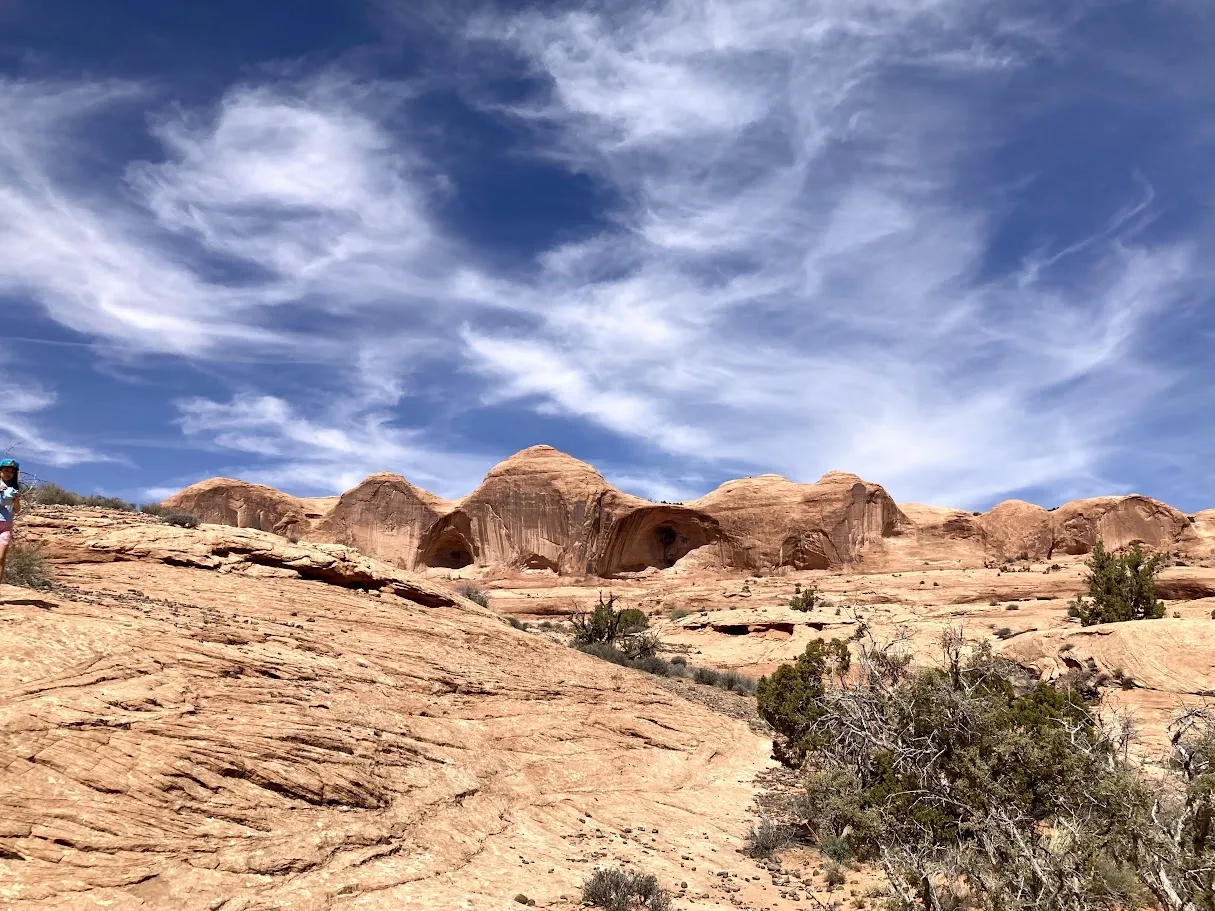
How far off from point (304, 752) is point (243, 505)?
183 ft

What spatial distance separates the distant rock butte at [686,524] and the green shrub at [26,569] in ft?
129

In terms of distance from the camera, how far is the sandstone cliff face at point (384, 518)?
187ft

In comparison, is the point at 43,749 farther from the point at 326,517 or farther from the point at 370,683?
the point at 326,517

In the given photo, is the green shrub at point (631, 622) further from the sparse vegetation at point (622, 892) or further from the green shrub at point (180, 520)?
the sparse vegetation at point (622, 892)

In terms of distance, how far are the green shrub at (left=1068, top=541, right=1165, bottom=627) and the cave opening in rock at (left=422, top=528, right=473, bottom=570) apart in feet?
138

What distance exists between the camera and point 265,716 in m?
8.05

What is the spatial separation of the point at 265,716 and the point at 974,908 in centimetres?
718

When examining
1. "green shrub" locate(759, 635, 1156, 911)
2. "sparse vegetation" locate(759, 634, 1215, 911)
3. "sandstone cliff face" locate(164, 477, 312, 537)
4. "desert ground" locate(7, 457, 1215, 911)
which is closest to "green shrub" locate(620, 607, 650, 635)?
"desert ground" locate(7, 457, 1215, 911)

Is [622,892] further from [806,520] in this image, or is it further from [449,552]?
[449,552]

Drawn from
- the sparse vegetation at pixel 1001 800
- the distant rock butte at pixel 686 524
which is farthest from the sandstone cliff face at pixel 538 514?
the sparse vegetation at pixel 1001 800

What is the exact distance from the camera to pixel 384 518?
5741cm

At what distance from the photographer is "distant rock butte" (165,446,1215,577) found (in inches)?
1983

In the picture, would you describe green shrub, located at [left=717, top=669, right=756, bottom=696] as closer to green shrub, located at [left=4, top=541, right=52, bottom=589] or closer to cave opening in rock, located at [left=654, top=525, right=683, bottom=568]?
green shrub, located at [left=4, top=541, right=52, bottom=589]

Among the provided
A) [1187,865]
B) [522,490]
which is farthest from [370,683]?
[522,490]
